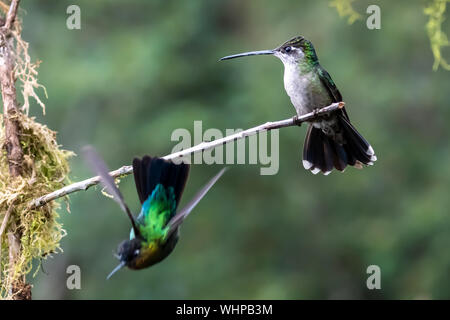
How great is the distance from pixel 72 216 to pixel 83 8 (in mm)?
3482

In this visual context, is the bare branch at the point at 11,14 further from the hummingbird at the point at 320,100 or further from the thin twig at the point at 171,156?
the hummingbird at the point at 320,100

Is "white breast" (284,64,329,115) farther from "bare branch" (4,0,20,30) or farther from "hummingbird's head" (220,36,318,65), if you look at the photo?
"bare branch" (4,0,20,30)

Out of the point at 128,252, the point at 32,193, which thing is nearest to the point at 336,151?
the point at 128,252

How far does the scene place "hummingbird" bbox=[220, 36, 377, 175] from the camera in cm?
476

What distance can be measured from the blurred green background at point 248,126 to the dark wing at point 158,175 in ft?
21.9

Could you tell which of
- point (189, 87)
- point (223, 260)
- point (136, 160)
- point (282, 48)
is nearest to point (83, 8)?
point (189, 87)

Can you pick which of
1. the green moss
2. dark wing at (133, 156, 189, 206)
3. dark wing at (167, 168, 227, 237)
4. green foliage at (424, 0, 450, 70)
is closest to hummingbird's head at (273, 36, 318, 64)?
green foliage at (424, 0, 450, 70)

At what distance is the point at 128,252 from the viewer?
330 centimetres

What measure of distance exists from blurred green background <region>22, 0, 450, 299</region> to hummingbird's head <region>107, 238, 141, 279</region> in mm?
7026

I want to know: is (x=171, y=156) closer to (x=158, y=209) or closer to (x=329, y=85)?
(x=158, y=209)

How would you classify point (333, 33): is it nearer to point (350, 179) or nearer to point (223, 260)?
point (350, 179)

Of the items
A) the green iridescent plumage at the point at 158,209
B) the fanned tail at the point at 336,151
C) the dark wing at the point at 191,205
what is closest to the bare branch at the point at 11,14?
the green iridescent plumage at the point at 158,209

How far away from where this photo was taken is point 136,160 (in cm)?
335

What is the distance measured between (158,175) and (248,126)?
747 centimetres
